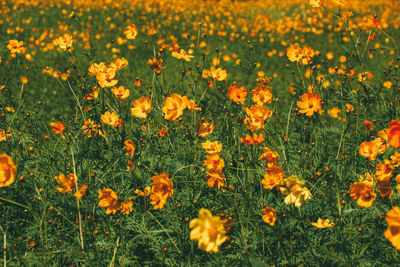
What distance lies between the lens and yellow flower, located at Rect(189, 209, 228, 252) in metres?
0.92

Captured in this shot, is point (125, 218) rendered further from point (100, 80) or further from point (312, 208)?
point (312, 208)

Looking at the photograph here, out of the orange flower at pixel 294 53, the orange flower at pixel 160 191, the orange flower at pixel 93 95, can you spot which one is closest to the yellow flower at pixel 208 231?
the orange flower at pixel 160 191

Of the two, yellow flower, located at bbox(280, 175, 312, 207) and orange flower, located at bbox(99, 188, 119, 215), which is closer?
yellow flower, located at bbox(280, 175, 312, 207)

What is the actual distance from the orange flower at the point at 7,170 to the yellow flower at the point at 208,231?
0.70 meters

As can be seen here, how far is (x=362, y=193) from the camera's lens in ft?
3.67

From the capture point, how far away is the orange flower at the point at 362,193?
3.64 ft

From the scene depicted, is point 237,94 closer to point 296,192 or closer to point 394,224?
point 296,192

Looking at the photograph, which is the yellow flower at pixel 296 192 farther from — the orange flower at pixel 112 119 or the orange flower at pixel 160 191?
the orange flower at pixel 112 119

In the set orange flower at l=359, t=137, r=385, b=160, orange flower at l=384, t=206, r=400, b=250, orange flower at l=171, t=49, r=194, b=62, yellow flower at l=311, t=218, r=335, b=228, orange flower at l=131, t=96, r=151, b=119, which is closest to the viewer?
orange flower at l=384, t=206, r=400, b=250

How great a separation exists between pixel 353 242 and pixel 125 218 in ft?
3.29

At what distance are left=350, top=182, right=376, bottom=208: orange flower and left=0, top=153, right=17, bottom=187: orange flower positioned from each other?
124 cm

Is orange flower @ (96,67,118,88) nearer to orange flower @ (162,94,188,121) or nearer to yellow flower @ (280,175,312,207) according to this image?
orange flower @ (162,94,188,121)

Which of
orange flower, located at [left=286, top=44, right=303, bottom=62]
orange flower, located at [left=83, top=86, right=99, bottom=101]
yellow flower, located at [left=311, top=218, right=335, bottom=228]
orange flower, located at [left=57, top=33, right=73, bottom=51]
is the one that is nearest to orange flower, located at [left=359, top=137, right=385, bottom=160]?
yellow flower, located at [left=311, top=218, right=335, bottom=228]

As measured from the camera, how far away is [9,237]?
133 centimetres
